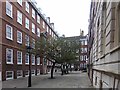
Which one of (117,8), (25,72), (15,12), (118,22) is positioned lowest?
(25,72)

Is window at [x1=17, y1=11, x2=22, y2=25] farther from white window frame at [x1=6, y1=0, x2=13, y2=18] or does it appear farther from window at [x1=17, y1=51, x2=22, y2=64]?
window at [x1=17, y1=51, x2=22, y2=64]

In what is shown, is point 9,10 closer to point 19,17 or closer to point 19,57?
point 19,17

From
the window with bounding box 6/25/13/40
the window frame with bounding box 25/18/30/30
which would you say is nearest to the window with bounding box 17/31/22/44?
the window with bounding box 6/25/13/40

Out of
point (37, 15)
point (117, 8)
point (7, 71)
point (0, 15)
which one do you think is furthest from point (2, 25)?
point (117, 8)

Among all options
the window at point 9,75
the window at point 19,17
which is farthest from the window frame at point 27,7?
the window at point 9,75

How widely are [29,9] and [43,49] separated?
368 inches

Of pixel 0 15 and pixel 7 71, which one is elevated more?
pixel 0 15

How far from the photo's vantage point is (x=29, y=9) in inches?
1240

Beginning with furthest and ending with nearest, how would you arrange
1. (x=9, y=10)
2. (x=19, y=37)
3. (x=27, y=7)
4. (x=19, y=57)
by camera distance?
(x=27, y=7)
(x=19, y=37)
(x=19, y=57)
(x=9, y=10)

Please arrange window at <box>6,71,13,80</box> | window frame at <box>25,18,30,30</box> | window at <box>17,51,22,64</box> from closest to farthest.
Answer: window at <box>6,71,13,80</box> → window at <box>17,51,22,64</box> → window frame at <box>25,18,30,30</box>

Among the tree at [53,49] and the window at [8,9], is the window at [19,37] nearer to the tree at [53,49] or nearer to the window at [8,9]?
the tree at [53,49]

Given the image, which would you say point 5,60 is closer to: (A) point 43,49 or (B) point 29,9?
(A) point 43,49

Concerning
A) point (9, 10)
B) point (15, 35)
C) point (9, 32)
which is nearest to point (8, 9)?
point (9, 10)

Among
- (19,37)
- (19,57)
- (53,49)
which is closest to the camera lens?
(53,49)
